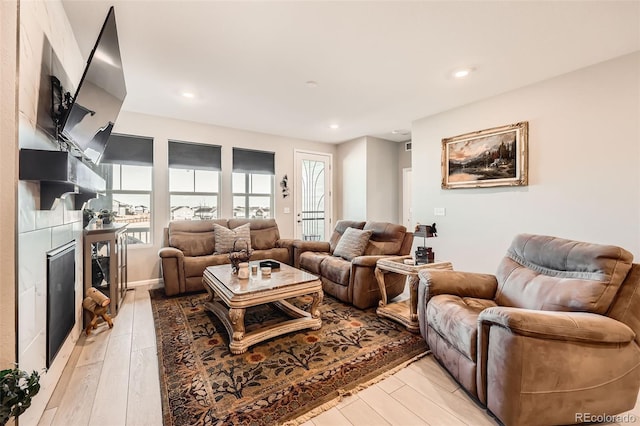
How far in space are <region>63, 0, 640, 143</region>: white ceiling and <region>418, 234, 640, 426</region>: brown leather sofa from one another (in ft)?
5.77

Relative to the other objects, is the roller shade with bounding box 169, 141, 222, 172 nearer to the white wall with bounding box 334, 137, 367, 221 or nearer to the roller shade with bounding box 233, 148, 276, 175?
the roller shade with bounding box 233, 148, 276, 175

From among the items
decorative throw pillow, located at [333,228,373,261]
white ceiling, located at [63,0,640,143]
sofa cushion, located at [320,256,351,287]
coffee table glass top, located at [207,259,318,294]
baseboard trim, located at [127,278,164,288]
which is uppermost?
white ceiling, located at [63,0,640,143]

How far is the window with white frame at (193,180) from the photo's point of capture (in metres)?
4.30

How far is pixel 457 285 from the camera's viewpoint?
2088 mm

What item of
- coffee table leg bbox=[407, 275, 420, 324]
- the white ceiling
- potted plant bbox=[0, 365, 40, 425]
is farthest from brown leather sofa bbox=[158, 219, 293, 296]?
potted plant bbox=[0, 365, 40, 425]

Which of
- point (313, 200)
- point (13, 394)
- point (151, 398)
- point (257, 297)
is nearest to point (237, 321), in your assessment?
point (257, 297)

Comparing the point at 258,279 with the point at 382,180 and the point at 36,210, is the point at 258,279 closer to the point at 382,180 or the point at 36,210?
the point at 36,210

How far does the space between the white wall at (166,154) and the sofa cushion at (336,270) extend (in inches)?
81.2

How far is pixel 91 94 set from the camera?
64.2 inches

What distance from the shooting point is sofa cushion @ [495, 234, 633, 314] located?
1.42 meters

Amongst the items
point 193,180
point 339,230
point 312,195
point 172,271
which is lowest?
point 172,271

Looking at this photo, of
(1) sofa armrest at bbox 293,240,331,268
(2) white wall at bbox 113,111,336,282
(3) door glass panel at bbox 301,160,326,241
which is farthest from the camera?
(3) door glass panel at bbox 301,160,326,241

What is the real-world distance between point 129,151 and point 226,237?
1.88 m

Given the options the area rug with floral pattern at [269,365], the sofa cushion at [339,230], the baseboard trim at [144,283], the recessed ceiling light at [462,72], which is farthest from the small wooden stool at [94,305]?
the recessed ceiling light at [462,72]
